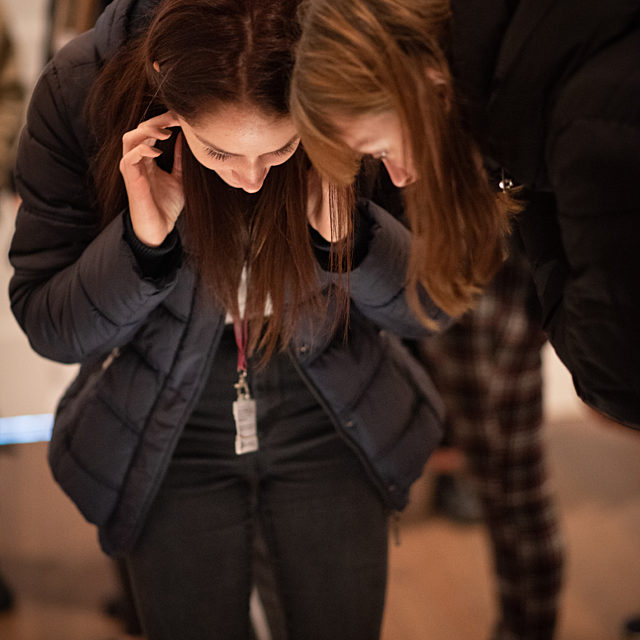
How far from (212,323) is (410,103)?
0.54 meters

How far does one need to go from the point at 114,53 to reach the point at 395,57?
1.59 ft

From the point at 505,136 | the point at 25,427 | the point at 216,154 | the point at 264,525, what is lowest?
the point at 25,427

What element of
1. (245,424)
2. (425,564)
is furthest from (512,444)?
(245,424)

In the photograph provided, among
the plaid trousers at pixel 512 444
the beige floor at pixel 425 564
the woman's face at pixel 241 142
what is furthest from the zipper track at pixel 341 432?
Answer: the beige floor at pixel 425 564

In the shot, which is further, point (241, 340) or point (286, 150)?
point (241, 340)

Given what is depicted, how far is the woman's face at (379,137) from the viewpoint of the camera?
3.15 feet

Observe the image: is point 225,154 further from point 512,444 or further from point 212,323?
point 512,444

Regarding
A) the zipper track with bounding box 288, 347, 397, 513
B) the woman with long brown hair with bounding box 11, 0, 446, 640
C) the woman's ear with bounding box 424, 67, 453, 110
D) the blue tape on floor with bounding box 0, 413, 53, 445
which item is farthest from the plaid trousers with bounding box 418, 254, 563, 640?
the blue tape on floor with bounding box 0, 413, 53, 445

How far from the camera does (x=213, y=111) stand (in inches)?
42.9

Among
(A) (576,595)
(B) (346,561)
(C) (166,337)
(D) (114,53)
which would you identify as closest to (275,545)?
(B) (346,561)

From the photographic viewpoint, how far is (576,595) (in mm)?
2375

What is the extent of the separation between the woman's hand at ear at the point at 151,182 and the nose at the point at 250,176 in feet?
0.38

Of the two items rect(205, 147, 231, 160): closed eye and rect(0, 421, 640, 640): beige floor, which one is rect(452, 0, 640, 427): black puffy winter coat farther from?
rect(0, 421, 640, 640): beige floor

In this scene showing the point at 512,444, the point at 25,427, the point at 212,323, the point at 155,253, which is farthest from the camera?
the point at 25,427
